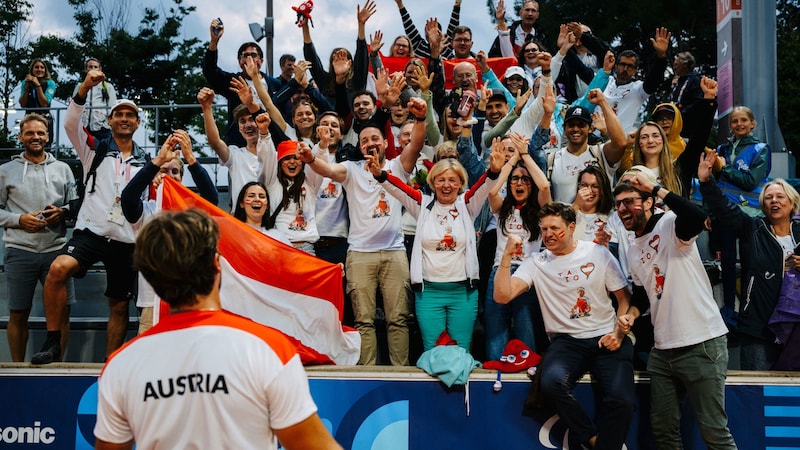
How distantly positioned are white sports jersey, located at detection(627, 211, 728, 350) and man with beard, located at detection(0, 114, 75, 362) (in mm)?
5067

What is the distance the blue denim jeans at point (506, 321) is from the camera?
22.2ft

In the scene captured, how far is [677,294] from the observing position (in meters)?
5.90

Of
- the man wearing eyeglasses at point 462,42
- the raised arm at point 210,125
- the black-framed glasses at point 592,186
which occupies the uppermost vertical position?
the man wearing eyeglasses at point 462,42

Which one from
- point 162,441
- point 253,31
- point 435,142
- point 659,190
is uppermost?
point 253,31

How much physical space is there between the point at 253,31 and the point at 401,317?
11.5 m

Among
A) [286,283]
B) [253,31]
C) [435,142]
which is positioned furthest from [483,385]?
[253,31]

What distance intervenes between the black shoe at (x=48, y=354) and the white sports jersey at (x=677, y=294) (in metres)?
4.90

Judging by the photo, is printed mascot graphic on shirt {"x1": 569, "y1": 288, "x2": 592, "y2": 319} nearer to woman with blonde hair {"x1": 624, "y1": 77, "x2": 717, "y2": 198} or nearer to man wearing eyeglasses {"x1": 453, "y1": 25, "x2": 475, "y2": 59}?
woman with blonde hair {"x1": 624, "y1": 77, "x2": 717, "y2": 198}

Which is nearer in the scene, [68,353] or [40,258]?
[40,258]

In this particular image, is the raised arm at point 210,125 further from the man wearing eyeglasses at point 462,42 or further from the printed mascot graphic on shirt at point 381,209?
the man wearing eyeglasses at point 462,42

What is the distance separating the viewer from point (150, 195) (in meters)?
7.85

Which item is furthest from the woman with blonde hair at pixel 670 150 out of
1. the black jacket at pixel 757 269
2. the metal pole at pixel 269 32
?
the metal pole at pixel 269 32

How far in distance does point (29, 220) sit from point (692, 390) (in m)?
5.93

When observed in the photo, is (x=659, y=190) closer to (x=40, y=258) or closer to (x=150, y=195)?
(x=150, y=195)
